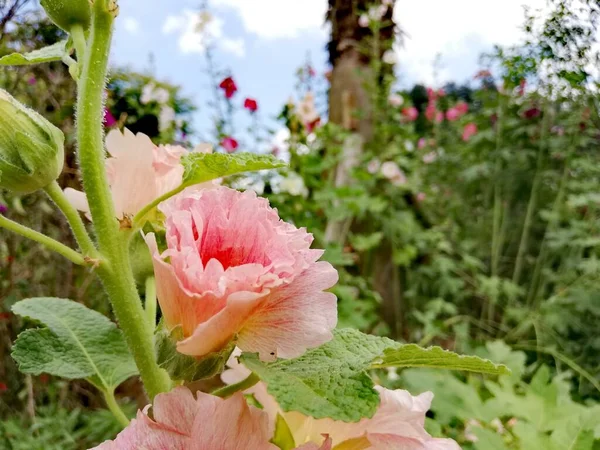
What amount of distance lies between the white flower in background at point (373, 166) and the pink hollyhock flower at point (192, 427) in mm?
2236

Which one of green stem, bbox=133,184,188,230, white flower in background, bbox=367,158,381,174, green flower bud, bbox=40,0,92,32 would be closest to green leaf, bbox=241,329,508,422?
green stem, bbox=133,184,188,230

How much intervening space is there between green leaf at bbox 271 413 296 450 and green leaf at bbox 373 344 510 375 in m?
0.07

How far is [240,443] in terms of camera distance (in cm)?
27

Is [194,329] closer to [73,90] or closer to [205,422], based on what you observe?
[205,422]

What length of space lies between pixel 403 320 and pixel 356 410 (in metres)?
2.68

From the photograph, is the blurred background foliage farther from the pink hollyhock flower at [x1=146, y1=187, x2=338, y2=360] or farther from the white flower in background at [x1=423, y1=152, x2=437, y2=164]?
the pink hollyhock flower at [x1=146, y1=187, x2=338, y2=360]

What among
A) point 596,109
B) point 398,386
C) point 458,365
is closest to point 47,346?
point 458,365

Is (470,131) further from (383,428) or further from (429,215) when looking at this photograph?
(383,428)

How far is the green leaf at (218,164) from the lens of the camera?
311 millimetres

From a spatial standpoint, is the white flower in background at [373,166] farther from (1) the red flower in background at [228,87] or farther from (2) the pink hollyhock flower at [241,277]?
(2) the pink hollyhock flower at [241,277]

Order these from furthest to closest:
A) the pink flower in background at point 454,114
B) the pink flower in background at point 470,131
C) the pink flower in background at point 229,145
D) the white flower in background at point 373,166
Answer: the pink flower in background at point 454,114
the pink flower in background at point 470,131
the white flower in background at point 373,166
the pink flower in background at point 229,145

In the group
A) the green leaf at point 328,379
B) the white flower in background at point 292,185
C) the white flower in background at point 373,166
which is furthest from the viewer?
the white flower in background at point 373,166

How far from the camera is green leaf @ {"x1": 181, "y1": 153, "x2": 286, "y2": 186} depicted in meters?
0.31

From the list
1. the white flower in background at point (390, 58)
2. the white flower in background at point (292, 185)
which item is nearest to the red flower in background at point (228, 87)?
the white flower in background at point (292, 185)
